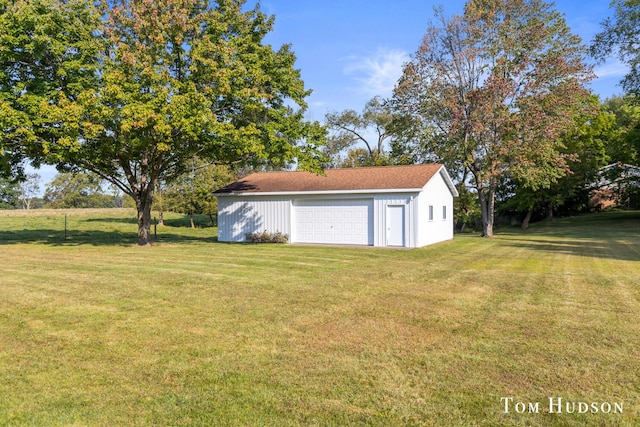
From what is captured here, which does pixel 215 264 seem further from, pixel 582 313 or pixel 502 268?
pixel 582 313

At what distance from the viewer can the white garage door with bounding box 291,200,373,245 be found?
18.8 m

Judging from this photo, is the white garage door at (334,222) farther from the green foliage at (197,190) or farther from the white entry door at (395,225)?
the green foliage at (197,190)

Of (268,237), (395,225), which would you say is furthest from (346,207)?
(268,237)

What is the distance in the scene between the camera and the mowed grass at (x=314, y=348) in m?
3.56

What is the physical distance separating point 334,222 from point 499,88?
1287 centimetres

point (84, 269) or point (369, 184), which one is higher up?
point (369, 184)

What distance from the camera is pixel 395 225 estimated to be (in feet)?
60.1

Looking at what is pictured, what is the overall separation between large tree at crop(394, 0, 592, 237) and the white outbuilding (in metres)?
4.82

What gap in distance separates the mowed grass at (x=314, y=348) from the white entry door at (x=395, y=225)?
27.0 feet

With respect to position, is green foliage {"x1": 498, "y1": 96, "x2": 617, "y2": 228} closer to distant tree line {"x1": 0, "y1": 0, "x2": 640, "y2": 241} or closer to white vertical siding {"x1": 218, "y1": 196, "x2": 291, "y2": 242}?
distant tree line {"x1": 0, "y1": 0, "x2": 640, "y2": 241}

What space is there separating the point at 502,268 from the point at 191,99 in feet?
37.8

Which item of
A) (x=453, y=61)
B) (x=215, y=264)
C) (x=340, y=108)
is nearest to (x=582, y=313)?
(x=215, y=264)

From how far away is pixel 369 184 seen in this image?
62.1 feet

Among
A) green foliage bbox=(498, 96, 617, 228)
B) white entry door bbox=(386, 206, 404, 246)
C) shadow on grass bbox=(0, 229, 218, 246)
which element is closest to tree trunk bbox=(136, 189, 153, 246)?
shadow on grass bbox=(0, 229, 218, 246)
